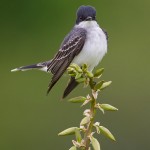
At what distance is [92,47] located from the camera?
19.9 ft

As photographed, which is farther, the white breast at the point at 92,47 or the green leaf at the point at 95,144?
the white breast at the point at 92,47

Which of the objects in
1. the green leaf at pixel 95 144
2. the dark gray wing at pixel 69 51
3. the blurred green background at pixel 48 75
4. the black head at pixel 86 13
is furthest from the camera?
the blurred green background at pixel 48 75

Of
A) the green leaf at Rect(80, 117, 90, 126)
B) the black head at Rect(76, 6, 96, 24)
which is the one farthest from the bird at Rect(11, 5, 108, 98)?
the green leaf at Rect(80, 117, 90, 126)

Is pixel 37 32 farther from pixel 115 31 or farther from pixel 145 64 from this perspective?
pixel 145 64

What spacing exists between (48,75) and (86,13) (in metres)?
4.66

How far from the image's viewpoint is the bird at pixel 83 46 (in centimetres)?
599

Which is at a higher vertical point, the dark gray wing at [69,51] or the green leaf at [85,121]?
the green leaf at [85,121]

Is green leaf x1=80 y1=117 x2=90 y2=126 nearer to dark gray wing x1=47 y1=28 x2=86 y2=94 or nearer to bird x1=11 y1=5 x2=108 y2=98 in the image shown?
bird x1=11 y1=5 x2=108 y2=98

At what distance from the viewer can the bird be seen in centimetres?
599

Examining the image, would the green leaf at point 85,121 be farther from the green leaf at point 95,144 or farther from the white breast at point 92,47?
the white breast at point 92,47

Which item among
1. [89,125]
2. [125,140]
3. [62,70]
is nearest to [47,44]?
[125,140]

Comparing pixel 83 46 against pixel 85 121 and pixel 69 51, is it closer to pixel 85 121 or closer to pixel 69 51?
pixel 69 51

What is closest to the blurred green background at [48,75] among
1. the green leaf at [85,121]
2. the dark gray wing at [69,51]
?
the dark gray wing at [69,51]

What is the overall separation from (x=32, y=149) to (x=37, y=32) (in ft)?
8.77
